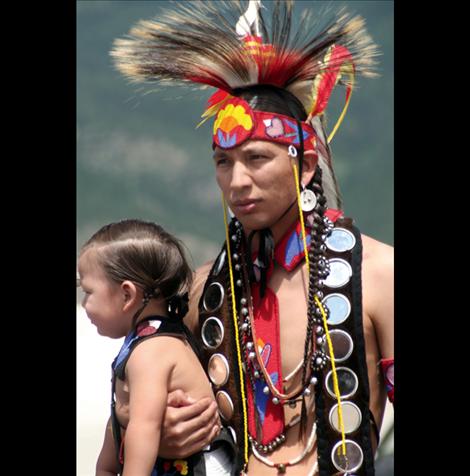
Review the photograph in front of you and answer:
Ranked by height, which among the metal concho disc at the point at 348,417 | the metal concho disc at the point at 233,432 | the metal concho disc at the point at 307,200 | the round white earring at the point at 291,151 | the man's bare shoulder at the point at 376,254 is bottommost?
the metal concho disc at the point at 233,432

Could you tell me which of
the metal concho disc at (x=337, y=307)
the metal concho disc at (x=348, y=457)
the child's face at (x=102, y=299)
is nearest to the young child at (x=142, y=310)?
the child's face at (x=102, y=299)

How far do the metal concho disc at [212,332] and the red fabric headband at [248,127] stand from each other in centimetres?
A: 63

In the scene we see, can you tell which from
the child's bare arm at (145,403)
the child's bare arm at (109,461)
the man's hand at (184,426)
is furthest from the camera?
the child's bare arm at (109,461)

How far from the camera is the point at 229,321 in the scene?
3074mm

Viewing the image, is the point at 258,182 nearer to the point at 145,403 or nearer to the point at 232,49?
the point at 232,49

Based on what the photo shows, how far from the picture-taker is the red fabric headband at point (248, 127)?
294 centimetres

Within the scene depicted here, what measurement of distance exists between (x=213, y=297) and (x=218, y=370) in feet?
0.88

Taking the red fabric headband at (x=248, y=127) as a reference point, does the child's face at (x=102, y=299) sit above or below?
below

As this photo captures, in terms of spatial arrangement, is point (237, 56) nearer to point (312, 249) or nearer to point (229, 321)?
point (312, 249)

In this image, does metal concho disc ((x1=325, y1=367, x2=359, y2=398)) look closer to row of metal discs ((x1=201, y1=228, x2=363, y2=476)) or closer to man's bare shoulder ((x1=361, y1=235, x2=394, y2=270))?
row of metal discs ((x1=201, y1=228, x2=363, y2=476))

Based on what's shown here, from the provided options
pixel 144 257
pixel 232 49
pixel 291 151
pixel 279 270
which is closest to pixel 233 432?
pixel 279 270

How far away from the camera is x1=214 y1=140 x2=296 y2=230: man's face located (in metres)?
2.92

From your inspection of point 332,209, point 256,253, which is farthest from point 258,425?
point 332,209

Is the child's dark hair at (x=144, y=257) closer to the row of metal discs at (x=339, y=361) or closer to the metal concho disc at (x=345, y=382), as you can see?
the row of metal discs at (x=339, y=361)
